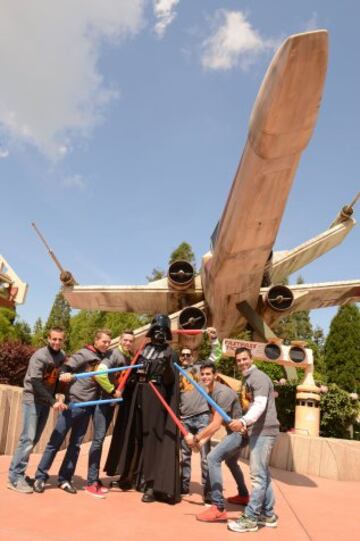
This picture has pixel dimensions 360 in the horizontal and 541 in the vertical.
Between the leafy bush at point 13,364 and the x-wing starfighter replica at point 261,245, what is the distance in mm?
2332

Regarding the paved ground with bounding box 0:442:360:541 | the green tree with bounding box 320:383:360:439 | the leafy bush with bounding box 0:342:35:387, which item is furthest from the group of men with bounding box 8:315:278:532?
the leafy bush with bounding box 0:342:35:387

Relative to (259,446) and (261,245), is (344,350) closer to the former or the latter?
(261,245)

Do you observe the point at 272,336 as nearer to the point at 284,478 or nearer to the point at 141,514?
the point at 284,478

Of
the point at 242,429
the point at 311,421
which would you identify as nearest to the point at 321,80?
the point at 242,429

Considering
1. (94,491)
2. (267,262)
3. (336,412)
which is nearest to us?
(94,491)

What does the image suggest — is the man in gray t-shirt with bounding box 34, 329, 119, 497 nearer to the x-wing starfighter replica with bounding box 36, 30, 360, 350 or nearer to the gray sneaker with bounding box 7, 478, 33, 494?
the gray sneaker with bounding box 7, 478, 33, 494

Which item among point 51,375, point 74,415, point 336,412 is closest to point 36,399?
point 51,375

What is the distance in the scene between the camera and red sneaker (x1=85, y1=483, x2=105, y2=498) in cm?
394

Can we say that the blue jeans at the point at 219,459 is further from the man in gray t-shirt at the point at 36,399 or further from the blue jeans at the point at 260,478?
the man in gray t-shirt at the point at 36,399

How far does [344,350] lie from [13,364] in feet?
71.7

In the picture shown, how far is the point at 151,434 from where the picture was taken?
4137 mm

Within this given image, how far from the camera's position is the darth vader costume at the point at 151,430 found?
155 inches

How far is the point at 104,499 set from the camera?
3.89 metres

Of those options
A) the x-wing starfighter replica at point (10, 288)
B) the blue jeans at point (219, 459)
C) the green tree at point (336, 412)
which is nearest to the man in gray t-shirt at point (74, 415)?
the blue jeans at point (219, 459)
